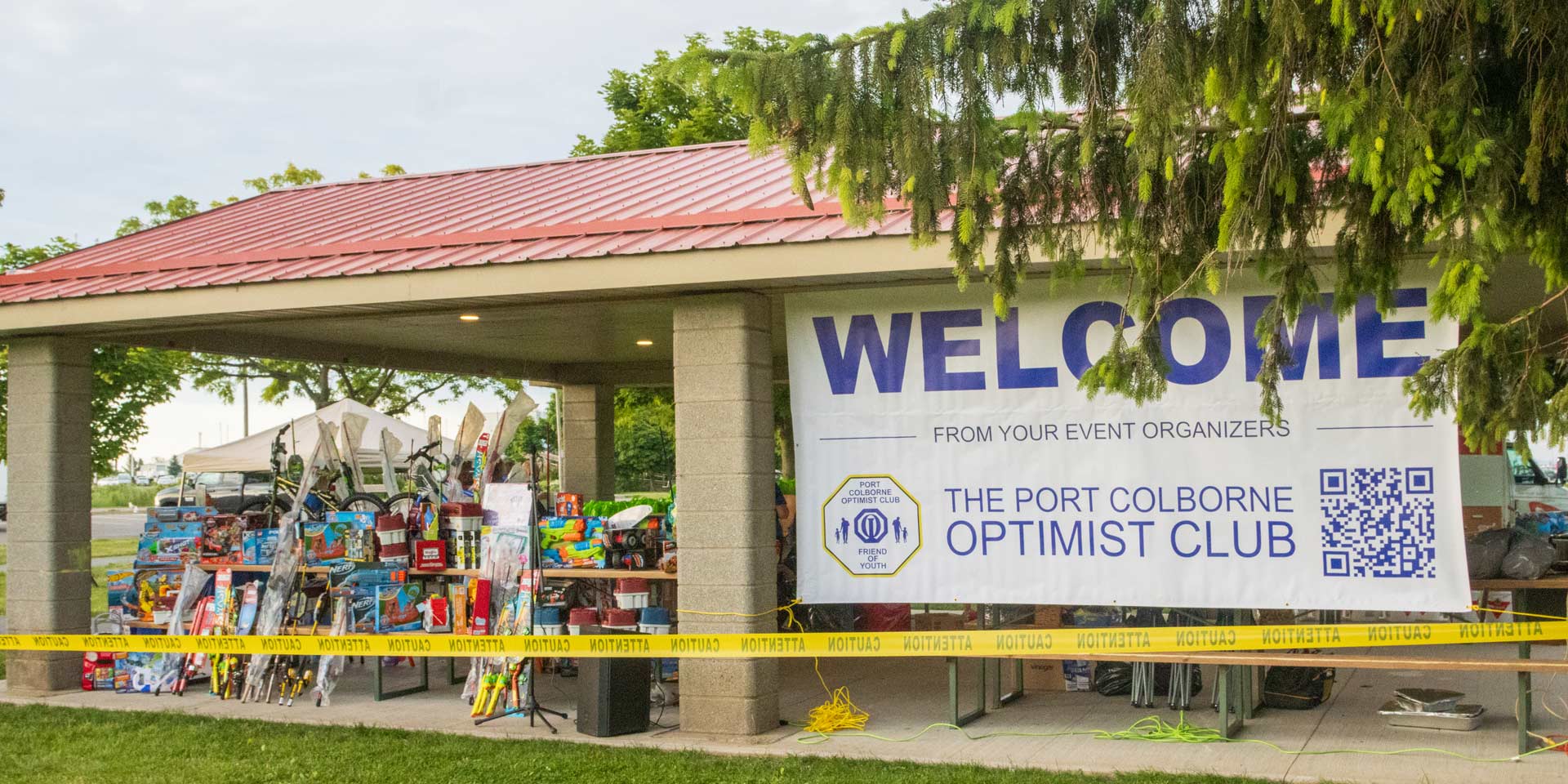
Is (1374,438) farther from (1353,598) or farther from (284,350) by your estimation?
(284,350)

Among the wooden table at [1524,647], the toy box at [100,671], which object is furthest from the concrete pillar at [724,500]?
the toy box at [100,671]

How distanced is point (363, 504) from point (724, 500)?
14.8 feet

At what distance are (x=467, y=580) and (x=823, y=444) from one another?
3.31 m

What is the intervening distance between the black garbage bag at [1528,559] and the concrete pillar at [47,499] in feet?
35.2

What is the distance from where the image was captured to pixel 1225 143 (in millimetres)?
5586

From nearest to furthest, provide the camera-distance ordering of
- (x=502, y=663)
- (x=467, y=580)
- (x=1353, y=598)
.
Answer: (x=1353, y=598) < (x=502, y=663) < (x=467, y=580)

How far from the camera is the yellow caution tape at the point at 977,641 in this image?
7.94 metres

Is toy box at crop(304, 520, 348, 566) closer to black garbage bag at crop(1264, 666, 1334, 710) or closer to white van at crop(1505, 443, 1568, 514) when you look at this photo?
black garbage bag at crop(1264, 666, 1334, 710)

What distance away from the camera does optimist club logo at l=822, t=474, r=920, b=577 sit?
8.98 metres

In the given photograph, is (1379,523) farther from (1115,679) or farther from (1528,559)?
(1115,679)

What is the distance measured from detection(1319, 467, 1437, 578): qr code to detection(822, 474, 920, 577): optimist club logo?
258 cm

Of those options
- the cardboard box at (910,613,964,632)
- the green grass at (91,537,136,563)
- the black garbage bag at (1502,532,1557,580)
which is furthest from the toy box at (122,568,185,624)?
the green grass at (91,537,136,563)

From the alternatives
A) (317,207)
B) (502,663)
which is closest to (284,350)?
(317,207)

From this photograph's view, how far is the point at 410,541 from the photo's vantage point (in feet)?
36.1
